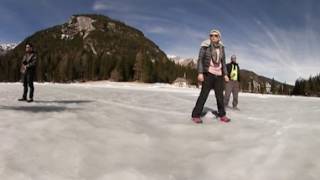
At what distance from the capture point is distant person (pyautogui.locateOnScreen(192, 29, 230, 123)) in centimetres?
1006

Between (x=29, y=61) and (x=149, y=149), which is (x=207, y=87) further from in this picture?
(x=29, y=61)

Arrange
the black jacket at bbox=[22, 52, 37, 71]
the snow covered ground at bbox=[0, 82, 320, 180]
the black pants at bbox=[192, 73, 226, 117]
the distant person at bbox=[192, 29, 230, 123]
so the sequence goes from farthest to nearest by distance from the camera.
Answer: the black jacket at bbox=[22, 52, 37, 71]
the black pants at bbox=[192, 73, 226, 117]
the distant person at bbox=[192, 29, 230, 123]
the snow covered ground at bbox=[0, 82, 320, 180]

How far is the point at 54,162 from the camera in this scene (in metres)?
6.09

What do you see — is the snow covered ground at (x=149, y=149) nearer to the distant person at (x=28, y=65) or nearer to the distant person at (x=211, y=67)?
the distant person at (x=211, y=67)

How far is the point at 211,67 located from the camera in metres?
10.2

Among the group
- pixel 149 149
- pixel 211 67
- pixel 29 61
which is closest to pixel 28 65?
pixel 29 61

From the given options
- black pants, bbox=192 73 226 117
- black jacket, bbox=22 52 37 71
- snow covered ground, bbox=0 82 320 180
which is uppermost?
black jacket, bbox=22 52 37 71

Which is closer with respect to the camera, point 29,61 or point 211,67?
point 211,67

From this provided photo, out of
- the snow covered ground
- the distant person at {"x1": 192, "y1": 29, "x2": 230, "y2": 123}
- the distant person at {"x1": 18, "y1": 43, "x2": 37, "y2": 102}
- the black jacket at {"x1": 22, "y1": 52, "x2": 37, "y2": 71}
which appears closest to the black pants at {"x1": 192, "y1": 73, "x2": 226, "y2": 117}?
the distant person at {"x1": 192, "y1": 29, "x2": 230, "y2": 123}

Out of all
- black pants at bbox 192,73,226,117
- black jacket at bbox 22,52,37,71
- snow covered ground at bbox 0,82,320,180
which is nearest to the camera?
snow covered ground at bbox 0,82,320,180

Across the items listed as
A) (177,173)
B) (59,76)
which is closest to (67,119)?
(177,173)

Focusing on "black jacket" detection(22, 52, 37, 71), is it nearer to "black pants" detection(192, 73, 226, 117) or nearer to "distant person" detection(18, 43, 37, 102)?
"distant person" detection(18, 43, 37, 102)

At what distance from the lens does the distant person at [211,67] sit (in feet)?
33.0

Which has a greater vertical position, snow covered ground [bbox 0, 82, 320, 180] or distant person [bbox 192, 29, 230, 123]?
distant person [bbox 192, 29, 230, 123]
